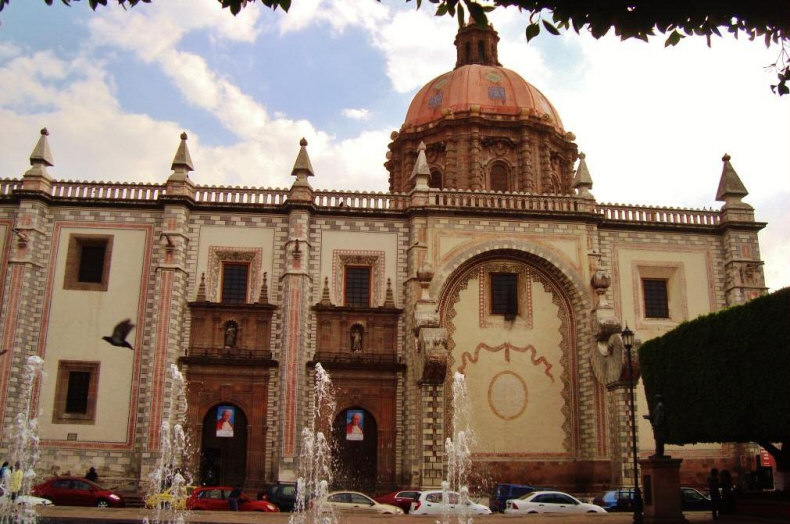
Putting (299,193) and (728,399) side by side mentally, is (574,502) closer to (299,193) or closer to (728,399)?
(728,399)

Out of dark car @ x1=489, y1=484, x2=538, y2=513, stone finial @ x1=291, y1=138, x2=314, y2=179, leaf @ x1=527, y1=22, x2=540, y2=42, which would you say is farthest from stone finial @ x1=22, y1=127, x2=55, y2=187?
leaf @ x1=527, y1=22, x2=540, y2=42

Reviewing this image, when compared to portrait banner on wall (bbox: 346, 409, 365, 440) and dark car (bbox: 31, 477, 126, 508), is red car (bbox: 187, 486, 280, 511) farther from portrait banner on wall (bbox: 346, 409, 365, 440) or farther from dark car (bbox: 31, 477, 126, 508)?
portrait banner on wall (bbox: 346, 409, 365, 440)

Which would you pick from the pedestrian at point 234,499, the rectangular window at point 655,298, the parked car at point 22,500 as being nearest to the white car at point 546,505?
the pedestrian at point 234,499

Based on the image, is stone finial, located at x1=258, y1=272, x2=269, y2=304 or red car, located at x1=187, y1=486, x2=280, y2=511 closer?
red car, located at x1=187, y1=486, x2=280, y2=511

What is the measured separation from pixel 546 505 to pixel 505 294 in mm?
10038

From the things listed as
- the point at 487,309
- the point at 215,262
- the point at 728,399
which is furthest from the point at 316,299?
the point at 728,399

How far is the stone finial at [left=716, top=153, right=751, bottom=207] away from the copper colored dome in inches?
350

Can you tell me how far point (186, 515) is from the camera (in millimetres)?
20516

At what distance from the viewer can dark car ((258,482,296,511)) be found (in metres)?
25.9

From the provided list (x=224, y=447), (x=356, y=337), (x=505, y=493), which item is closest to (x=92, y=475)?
(x=224, y=447)

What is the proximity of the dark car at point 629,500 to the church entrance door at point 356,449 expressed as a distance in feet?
27.4

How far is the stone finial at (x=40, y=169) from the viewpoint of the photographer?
102 ft

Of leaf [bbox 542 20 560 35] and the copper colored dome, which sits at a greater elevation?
the copper colored dome

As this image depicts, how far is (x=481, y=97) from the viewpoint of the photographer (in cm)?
3978
